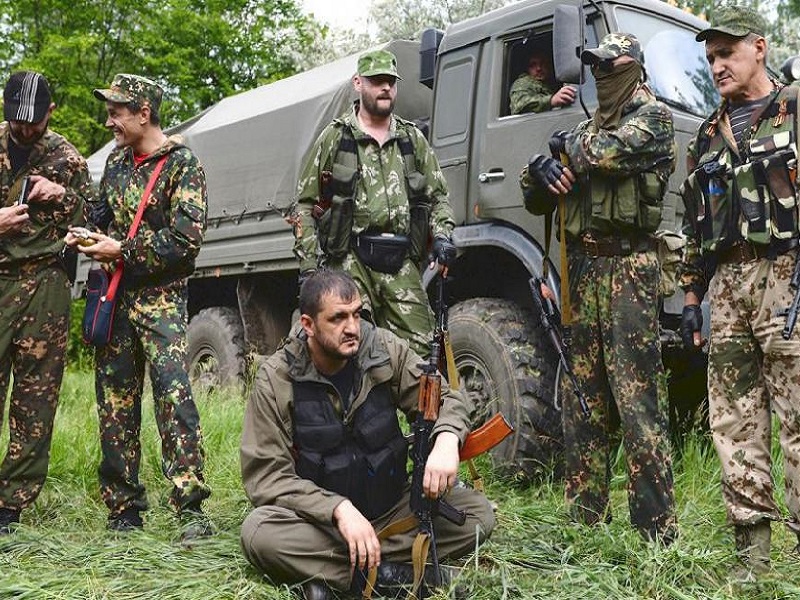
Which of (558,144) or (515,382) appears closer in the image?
(558,144)

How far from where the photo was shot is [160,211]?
13.8 ft

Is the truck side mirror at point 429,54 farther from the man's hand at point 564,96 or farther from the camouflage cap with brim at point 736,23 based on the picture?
the camouflage cap with brim at point 736,23

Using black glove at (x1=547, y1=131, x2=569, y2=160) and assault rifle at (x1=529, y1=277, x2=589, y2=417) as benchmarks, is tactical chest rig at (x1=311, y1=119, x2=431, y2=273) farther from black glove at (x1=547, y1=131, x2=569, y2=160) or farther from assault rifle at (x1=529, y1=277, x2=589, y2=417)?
black glove at (x1=547, y1=131, x2=569, y2=160)

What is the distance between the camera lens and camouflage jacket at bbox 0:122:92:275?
4.27 m

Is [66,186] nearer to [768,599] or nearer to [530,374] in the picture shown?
[530,374]

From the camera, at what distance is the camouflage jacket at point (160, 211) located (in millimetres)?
4055

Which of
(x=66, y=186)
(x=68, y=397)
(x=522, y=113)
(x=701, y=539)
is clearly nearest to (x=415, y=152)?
(x=522, y=113)

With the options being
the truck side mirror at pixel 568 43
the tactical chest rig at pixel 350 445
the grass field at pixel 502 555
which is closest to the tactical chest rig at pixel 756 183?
the truck side mirror at pixel 568 43

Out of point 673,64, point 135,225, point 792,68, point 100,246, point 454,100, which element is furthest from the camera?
point 454,100

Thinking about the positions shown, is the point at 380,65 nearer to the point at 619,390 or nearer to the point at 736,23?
the point at 736,23

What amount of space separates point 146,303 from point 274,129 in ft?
10.5

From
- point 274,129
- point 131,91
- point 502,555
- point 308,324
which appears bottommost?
point 502,555

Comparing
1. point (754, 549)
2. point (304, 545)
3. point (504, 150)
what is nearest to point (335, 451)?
point (304, 545)

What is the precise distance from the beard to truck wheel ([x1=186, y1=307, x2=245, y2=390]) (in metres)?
3.29
